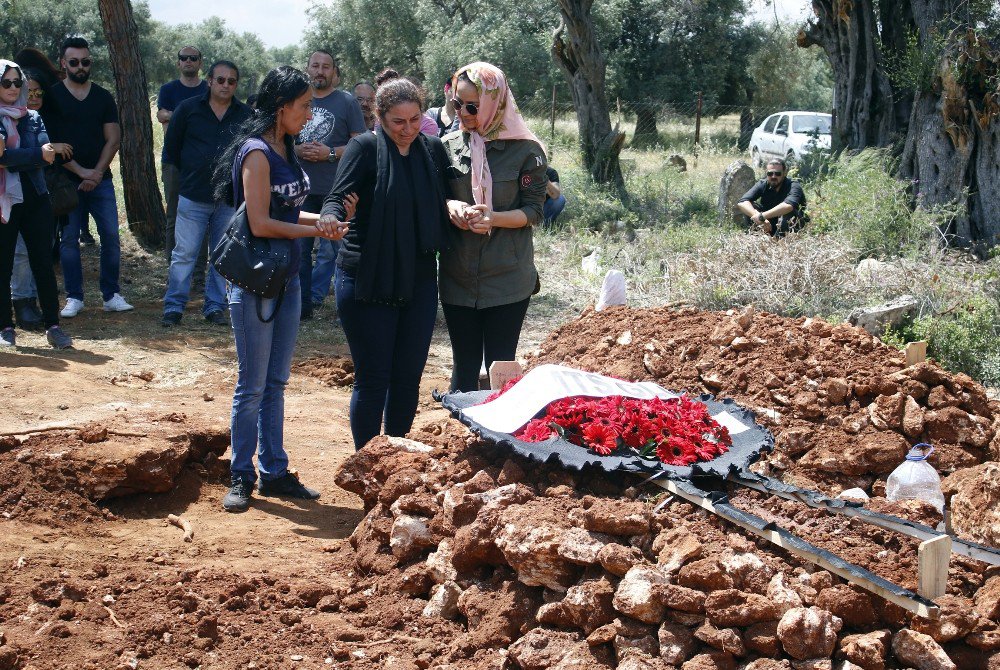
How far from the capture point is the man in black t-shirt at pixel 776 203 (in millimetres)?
9492

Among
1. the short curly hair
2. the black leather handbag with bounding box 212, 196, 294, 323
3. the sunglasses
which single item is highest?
the short curly hair

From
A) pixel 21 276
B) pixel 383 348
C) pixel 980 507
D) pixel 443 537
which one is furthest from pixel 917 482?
pixel 21 276

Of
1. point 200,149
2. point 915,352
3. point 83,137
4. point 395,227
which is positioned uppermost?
point 83,137

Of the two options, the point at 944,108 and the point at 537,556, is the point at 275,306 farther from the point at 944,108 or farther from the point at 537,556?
the point at 944,108

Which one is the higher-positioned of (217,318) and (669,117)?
(669,117)

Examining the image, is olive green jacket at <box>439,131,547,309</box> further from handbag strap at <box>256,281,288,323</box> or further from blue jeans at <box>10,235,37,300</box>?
blue jeans at <box>10,235,37,300</box>

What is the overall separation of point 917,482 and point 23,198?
586 centimetres

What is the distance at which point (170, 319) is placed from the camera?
7.95 m

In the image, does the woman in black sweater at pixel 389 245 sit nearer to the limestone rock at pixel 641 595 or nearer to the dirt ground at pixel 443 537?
the dirt ground at pixel 443 537

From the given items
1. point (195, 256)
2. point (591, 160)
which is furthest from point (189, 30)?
point (195, 256)

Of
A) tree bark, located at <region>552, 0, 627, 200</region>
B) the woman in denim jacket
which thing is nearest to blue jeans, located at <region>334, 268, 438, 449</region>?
the woman in denim jacket

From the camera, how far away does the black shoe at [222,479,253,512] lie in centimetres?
455

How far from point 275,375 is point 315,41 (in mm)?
36307

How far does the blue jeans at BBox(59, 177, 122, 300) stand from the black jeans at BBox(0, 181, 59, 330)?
72 centimetres
